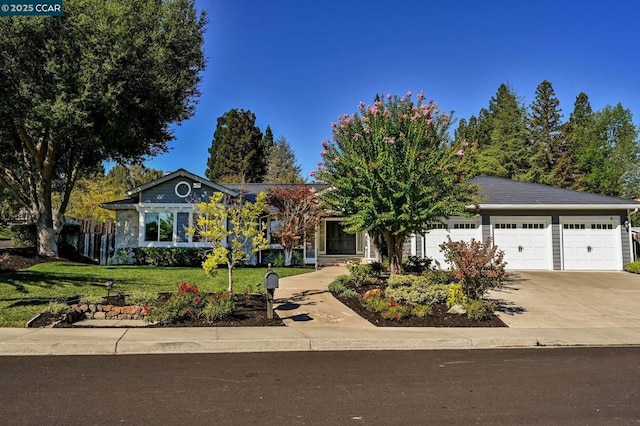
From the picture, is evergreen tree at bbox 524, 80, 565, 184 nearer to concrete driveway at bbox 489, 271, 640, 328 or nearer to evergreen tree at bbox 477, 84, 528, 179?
evergreen tree at bbox 477, 84, 528, 179

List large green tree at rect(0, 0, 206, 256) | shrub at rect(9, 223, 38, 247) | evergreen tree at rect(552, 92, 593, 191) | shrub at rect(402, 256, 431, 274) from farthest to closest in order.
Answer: evergreen tree at rect(552, 92, 593, 191)
shrub at rect(9, 223, 38, 247)
shrub at rect(402, 256, 431, 274)
large green tree at rect(0, 0, 206, 256)

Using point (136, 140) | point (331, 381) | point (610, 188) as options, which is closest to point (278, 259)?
point (136, 140)

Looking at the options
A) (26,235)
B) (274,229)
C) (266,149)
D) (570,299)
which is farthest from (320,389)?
(266,149)

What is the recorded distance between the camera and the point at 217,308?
9164 millimetres

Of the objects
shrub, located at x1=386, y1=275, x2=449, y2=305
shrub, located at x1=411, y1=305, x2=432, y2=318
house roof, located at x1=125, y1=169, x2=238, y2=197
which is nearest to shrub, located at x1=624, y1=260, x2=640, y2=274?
shrub, located at x1=386, y1=275, x2=449, y2=305

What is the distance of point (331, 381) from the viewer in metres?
5.76

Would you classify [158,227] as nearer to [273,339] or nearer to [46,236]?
[46,236]

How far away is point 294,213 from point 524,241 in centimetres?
983

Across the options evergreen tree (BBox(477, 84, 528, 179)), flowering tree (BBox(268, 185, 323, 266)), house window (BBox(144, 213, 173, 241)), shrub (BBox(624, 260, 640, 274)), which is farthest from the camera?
evergreen tree (BBox(477, 84, 528, 179))

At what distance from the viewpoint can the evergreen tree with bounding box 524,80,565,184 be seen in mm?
36219

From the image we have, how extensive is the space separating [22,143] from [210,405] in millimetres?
19097

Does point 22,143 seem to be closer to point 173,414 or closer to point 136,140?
point 136,140

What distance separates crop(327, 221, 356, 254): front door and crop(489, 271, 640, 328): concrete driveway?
8690mm

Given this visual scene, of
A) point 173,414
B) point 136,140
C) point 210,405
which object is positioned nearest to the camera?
point 173,414
